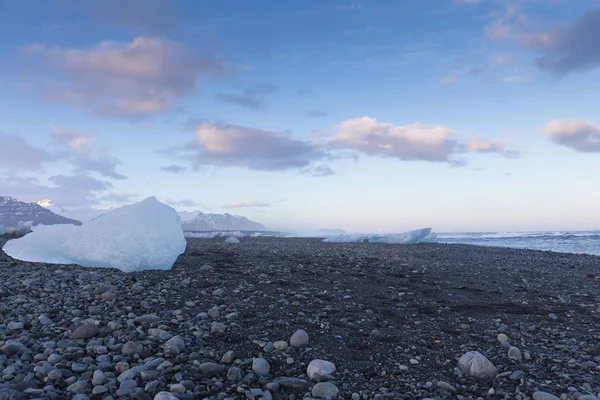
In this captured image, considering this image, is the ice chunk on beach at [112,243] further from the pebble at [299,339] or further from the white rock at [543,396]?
the white rock at [543,396]

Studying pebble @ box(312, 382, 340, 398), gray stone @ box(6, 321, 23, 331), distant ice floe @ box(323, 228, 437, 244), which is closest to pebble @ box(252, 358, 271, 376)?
pebble @ box(312, 382, 340, 398)

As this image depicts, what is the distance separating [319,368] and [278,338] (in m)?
0.84

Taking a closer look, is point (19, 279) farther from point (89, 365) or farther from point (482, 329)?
point (482, 329)

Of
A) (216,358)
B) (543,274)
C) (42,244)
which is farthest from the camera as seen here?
(543,274)

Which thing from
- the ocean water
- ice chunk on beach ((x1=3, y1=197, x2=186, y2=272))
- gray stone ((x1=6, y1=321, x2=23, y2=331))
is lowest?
the ocean water

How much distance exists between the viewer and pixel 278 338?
4152 millimetres

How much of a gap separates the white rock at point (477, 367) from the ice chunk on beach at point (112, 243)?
5722 mm

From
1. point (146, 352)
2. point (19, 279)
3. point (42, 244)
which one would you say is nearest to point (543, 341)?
point (146, 352)

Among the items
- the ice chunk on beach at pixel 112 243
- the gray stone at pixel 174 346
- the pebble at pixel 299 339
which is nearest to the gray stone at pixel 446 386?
the pebble at pixel 299 339

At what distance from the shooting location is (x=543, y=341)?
446cm

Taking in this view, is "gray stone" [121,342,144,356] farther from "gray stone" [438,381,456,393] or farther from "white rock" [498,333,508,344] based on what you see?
"white rock" [498,333,508,344]

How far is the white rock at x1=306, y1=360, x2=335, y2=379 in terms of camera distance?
133 inches

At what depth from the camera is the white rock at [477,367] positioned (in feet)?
11.4

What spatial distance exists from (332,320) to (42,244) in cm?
609
